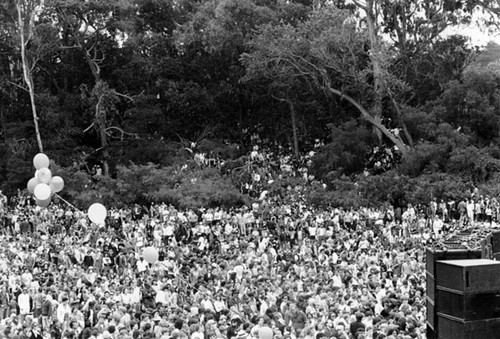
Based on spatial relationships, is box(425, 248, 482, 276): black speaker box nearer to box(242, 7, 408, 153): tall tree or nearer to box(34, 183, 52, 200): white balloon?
box(34, 183, 52, 200): white balloon

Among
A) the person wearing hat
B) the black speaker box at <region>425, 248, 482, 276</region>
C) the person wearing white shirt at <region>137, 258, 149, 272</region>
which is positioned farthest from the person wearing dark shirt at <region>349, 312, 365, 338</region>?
the person wearing white shirt at <region>137, 258, 149, 272</region>

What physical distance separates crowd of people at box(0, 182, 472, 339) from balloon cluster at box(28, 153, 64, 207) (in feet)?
5.62

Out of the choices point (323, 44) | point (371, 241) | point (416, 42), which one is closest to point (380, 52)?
point (323, 44)

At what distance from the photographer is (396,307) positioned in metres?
12.2

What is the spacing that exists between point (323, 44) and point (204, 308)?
641 inches

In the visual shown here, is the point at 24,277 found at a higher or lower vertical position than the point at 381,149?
lower

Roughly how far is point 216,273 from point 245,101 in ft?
59.7

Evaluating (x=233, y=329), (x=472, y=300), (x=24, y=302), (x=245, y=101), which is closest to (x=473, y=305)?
(x=472, y=300)

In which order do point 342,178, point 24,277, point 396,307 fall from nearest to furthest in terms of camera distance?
point 396,307 → point 24,277 → point 342,178

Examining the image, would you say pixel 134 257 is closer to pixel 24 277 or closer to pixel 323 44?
pixel 24 277

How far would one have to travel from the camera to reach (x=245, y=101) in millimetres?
34031

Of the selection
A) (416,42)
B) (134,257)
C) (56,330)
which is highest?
(416,42)

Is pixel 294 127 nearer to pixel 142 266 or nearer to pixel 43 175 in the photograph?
pixel 142 266

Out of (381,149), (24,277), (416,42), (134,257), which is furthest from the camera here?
(416,42)
